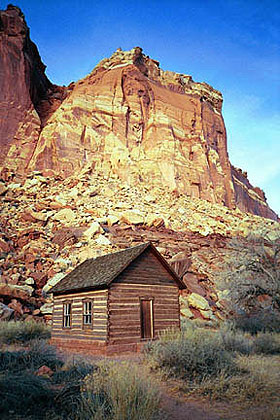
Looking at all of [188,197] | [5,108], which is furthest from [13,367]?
[5,108]

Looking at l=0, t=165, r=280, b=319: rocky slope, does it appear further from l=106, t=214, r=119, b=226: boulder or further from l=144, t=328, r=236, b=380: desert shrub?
l=144, t=328, r=236, b=380: desert shrub

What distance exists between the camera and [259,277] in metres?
17.3

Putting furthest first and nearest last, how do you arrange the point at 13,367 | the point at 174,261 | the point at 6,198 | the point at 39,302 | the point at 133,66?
the point at 133,66
the point at 6,198
the point at 174,261
the point at 39,302
the point at 13,367

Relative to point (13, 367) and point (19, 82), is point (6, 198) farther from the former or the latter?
point (13, 367)

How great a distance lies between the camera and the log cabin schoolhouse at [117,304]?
555 inches

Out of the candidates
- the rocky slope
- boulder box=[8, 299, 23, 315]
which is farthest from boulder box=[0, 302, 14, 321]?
the rocky slope

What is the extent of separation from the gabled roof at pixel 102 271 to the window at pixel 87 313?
0.69m

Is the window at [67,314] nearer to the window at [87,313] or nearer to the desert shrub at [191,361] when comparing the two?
the window at [87,313]

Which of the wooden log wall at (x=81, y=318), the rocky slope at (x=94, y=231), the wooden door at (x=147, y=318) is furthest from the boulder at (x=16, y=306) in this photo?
the wooden door at (x=147, y=318)

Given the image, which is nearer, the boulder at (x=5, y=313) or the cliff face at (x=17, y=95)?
the boulder at (x=5, y=313)

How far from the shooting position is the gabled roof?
14727 millimetres

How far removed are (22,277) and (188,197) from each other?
34.7m

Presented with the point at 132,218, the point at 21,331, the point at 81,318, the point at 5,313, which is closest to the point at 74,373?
the point at 81,318

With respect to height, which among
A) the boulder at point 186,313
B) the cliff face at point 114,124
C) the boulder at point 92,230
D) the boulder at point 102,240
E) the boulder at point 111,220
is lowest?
the boulder at point 186,313
